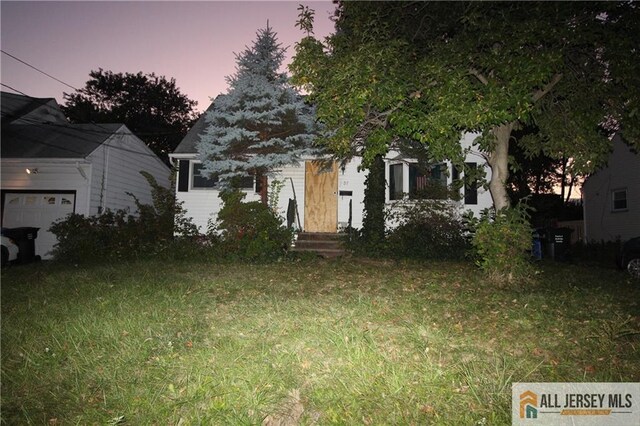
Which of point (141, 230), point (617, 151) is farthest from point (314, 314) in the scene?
point (617, 151)

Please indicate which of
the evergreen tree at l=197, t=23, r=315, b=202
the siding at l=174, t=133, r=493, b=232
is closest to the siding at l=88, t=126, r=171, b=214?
the siding at l=174, t=133, r=493, b=232

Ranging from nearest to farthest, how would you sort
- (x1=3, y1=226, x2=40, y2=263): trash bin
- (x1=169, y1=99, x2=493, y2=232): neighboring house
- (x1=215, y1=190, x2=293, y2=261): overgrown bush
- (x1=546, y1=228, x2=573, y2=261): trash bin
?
(x1=215, y1=190, x2=293, y2=261): overgrown bush
(x1=546, y1=228, x2=573, y2=261): trash bin
(x1=3, y1=226, x2=40, y2=263): trash bin
(x1=169, y1=99, x2=493, y2=232): neighboring house

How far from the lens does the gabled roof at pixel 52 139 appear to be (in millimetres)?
14688

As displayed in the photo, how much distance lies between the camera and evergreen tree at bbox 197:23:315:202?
11.5 metres

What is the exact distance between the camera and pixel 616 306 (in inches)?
199

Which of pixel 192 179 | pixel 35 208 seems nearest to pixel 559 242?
pixel 192 179

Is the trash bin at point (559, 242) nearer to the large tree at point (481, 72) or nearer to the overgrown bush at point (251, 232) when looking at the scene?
the large tree at point (481, 72)

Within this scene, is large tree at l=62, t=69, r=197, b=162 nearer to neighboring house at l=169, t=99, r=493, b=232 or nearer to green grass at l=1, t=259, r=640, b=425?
neighboring house at l=169, t=99, r=493, b=232

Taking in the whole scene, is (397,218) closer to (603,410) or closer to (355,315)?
(355,315)

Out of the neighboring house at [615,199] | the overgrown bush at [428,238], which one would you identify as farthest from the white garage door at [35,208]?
the neighboring house at [615,199]

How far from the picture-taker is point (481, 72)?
632 cm

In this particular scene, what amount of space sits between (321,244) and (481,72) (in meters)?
6.81

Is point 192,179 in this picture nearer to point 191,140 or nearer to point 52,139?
point 191,140

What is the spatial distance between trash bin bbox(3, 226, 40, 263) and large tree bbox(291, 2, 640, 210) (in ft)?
39.6
